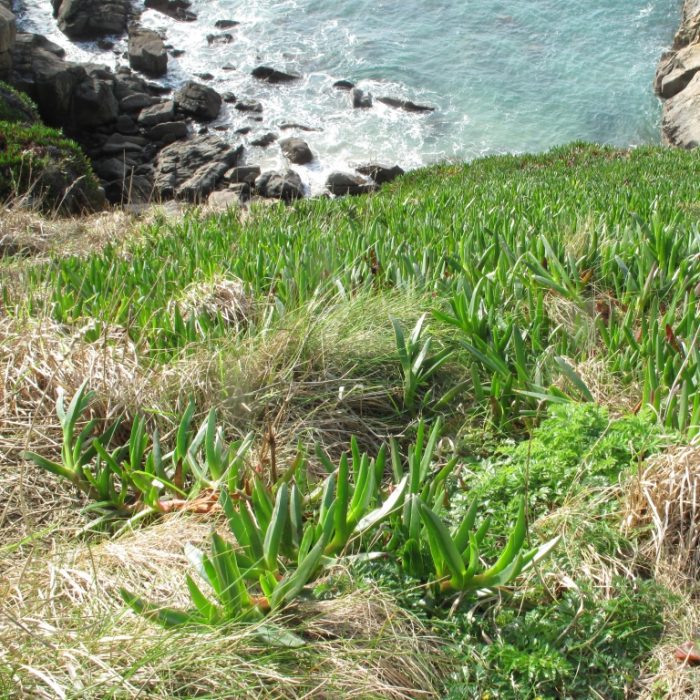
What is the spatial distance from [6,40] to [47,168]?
27.6 ft

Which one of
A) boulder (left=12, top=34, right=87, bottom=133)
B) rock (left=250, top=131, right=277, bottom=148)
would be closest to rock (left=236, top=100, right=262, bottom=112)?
rock (left=250, top=131, right=277, bottom=148)

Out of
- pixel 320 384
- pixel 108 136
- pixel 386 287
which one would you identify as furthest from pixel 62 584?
pixel 108 136

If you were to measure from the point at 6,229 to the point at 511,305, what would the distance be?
5.50 m

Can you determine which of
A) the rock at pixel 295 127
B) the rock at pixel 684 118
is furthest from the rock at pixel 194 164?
the rock at pixel 684 118

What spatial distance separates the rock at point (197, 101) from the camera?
21.5 m

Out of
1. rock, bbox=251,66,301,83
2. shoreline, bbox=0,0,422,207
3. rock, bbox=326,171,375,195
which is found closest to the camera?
shoreline, bbox=0,0,422,207

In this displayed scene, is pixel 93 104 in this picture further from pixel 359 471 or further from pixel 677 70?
pixel 359 471

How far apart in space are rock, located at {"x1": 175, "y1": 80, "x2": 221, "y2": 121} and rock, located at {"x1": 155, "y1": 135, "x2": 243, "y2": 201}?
190 centimetres

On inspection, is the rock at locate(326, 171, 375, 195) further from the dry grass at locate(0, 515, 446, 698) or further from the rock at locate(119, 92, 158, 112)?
the dry grass at locate(0, 515, 446, 698)

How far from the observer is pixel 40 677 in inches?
68.3

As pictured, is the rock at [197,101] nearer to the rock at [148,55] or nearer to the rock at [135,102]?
the rock at [135,102]

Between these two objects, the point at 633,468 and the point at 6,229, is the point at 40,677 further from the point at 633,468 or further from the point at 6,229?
the point at 6,229

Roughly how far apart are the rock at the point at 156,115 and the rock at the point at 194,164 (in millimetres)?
1435

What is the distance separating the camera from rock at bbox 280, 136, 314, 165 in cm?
2011
